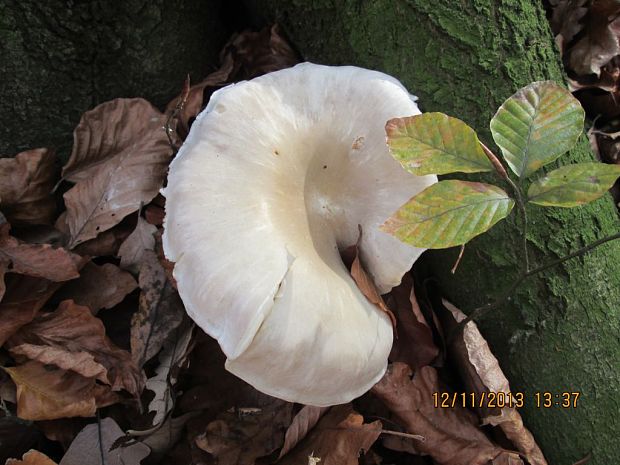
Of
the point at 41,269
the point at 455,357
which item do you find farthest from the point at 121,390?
the point at 455,357

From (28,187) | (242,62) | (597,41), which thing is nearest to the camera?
(28,187)

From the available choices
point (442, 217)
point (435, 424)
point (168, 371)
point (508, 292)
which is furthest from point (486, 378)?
point (168, 371)

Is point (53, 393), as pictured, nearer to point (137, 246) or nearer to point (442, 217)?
point (137, 246)

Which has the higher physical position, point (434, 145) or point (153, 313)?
point (434, 145)

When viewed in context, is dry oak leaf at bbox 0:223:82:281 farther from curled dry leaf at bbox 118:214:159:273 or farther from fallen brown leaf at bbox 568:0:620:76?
fallen brown leaf at bbox 568:0:620:76

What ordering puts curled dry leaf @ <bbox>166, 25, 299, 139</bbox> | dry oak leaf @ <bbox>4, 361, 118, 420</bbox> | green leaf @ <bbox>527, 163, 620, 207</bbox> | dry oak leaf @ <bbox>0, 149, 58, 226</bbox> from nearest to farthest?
green leaf @ <bbox>527, 163, 620, 207</bbox> < dry oak leaf @ <bbox>4, 361, 118, 420</bbox> < dry oak leaf @ <bbox>0, 149, 58, 226</bbox> < curled dry leaf @ <bbox>166, 25, 299, 139</bbox>

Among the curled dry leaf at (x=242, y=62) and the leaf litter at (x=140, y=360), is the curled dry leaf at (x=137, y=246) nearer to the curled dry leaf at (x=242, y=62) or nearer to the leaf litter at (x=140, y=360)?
the leaf litter at (x=140, y=360)

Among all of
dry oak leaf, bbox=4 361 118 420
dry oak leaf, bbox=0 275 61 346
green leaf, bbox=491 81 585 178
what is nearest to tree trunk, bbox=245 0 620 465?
green leaf, bbox=491 81 585 178
